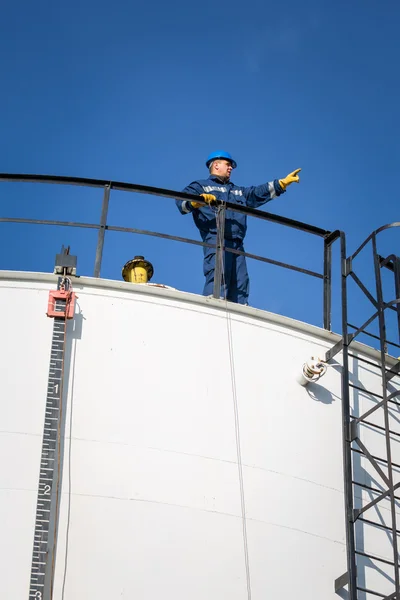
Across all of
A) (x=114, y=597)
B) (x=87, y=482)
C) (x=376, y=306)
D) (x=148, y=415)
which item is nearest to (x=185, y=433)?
(x=148, y=415)

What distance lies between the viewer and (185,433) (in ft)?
27.3

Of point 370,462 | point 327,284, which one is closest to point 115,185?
point 327,284

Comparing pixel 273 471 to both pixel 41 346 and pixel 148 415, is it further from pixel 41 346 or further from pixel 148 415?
pixel 41 346

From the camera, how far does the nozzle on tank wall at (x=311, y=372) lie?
8930 millimetres

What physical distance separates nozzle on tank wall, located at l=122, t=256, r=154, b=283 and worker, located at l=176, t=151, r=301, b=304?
0.65m

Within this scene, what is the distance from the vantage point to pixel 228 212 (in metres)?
11.2

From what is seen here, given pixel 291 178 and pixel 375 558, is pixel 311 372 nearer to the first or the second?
pixel 375 558

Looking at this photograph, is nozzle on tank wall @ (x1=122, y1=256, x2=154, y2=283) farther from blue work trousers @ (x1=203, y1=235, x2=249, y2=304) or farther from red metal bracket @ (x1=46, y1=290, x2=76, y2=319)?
red metal bracket @ (x1=46, y1=290, x2=76, y2=319)

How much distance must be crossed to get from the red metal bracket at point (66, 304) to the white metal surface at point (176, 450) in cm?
11

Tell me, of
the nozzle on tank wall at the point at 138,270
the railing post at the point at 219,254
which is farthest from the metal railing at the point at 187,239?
the nozzle on tank wall at the point at 138,270

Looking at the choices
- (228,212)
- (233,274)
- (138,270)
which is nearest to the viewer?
(233,274)

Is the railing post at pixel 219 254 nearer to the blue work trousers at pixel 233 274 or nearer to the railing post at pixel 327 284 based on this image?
the blue work trousers at pixel 233 274

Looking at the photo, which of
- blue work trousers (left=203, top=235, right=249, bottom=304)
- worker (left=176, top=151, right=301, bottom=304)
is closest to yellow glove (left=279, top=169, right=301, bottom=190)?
worker (left=176, top=151, right=301, bottom=304)

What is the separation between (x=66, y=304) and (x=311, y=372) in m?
2.21
